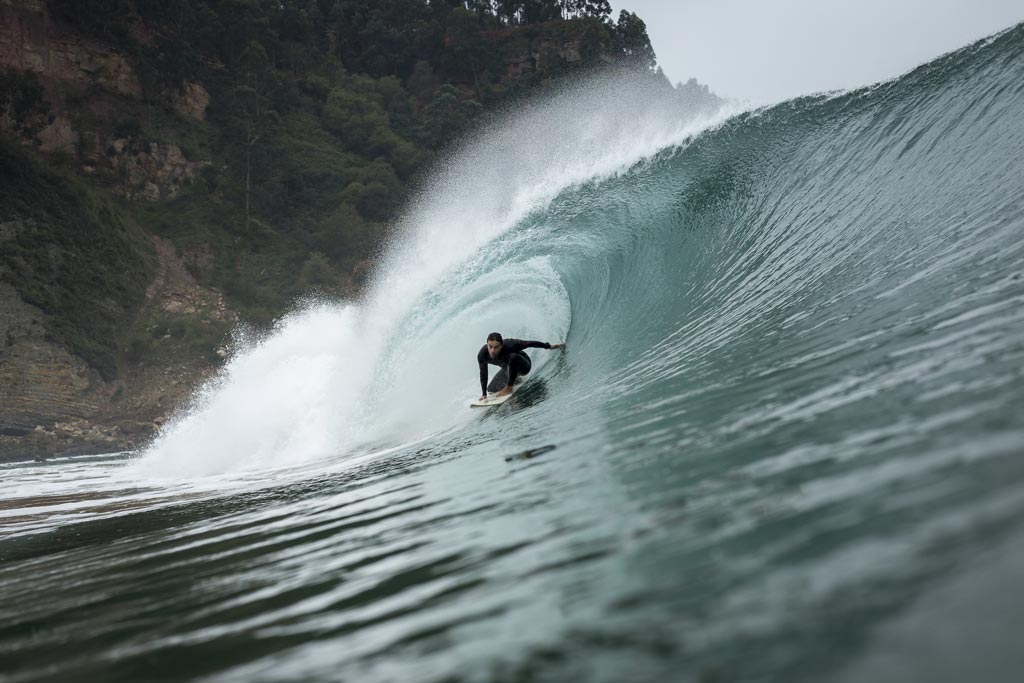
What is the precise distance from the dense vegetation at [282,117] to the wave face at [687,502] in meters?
25.1

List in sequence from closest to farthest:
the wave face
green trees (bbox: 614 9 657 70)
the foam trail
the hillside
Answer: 1. the wave face
2. the foam trail
3. the hillside
4. green trees (bbox: 614 9 657 70)

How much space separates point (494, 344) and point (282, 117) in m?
40.3

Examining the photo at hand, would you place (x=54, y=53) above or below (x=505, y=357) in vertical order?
above

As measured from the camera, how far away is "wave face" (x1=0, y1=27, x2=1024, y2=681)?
43.1 inches

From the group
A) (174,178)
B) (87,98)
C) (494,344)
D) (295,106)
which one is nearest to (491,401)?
(494,344)

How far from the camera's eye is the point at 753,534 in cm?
146

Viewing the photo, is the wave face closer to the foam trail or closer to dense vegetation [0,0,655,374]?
the foam trail

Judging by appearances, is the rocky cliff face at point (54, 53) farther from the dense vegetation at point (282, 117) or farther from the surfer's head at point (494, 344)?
the surfer's head at point (494, 344)

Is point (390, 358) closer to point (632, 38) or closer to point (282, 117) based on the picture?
point (282, 117)

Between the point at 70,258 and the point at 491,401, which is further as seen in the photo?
the point at 70,258

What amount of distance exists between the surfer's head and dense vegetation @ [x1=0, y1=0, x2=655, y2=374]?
23.4 m

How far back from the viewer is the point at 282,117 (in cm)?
4334

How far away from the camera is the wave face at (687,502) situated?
1094 mm

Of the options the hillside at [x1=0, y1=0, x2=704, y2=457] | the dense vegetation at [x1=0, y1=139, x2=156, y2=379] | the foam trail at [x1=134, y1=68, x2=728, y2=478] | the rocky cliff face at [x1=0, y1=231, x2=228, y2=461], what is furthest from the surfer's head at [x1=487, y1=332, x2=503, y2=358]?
the dense vegetation at [x1=0, y1=139, x2=156, y2=379]
